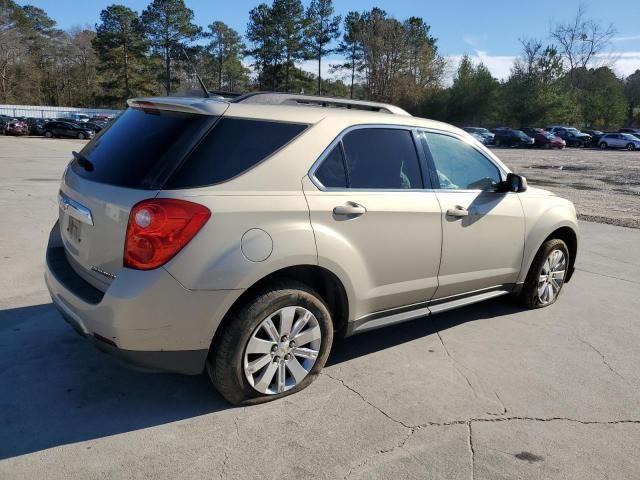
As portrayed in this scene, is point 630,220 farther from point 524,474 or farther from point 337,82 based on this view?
point 337,82

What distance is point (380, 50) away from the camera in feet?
233

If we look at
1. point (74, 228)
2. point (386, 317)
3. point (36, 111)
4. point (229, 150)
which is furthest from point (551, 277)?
point (36, 111)

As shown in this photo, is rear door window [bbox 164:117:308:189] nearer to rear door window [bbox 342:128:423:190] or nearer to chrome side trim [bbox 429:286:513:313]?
rear door window [bbox 342:128:423:190]

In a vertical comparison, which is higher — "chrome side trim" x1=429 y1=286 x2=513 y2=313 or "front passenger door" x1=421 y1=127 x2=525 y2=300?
"front passenger door" x1=421 y1=127 x2=525 y2=300

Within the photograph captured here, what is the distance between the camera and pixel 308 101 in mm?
3576

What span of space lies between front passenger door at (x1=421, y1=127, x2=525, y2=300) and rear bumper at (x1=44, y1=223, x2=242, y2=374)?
183 cm

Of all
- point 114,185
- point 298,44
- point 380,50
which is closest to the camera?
point 114,185

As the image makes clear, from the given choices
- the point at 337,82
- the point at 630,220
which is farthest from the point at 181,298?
the point at 337,82

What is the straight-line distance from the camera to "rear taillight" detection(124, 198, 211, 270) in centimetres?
269

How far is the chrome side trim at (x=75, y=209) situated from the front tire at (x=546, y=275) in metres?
3.75

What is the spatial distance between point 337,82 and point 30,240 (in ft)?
246

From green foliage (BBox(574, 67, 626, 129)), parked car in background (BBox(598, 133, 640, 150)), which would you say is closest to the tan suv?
parked car in background (BBox(598, 133, 640, 150))

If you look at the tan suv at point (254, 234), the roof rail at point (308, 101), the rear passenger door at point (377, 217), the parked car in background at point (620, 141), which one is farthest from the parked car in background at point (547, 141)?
the rear passenger door at point (377, 217)

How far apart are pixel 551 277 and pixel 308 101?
9.98 feet
